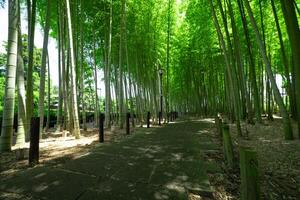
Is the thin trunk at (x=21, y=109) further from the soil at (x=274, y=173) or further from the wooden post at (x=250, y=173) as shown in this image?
the wooden post at (x=250, y=173)

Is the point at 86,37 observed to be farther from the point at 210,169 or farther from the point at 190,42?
the point at 210,169

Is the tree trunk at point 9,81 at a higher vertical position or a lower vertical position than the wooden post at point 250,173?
higher

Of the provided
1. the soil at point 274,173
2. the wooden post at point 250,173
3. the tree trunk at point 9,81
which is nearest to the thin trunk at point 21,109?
the tree trunk at point 9,81

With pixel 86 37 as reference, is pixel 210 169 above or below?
below

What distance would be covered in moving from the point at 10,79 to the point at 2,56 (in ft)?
62.6

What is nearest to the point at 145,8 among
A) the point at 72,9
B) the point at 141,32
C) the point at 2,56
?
the point at 141,32

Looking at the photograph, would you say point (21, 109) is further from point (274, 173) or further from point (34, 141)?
point (274, 173)

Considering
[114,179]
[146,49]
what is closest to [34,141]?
[114,179]

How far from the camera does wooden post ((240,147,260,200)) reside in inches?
77.9

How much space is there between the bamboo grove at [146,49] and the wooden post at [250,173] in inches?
140

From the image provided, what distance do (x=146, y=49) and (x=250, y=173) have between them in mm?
13060

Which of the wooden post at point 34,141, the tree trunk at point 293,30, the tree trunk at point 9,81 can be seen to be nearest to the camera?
the wooden post at point 34,141

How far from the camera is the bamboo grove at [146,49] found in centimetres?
566

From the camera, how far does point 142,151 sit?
4.75 m
